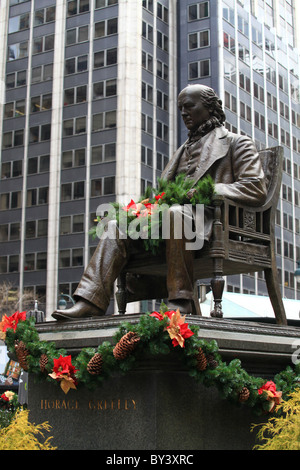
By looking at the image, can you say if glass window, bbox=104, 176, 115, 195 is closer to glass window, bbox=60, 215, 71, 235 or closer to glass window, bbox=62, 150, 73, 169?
glass window, bbox=60, 215, 71, 235

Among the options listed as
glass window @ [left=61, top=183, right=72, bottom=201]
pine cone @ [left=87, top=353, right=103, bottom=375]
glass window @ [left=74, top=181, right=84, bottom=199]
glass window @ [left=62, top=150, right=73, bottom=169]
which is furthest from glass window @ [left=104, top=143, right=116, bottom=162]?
pine cone @ [left=87, top=353, right=103, bottom=375]

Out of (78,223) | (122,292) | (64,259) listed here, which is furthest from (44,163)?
(122,292)

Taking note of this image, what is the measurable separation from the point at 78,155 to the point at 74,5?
1191 cm

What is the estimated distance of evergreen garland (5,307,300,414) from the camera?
525 centimetres

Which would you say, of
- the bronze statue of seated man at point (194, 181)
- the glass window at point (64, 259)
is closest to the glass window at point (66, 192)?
the glass window at point (64, 259)

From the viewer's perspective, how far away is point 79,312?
6363 mm

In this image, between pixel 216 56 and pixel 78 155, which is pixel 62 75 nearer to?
pixel 78 155

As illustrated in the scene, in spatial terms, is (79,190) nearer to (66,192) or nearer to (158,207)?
(66,192)

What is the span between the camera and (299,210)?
57750mm

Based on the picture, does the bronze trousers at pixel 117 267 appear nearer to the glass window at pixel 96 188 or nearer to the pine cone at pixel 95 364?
the pine cone at pixel 95 364

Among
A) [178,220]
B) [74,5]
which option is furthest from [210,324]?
[74,5]

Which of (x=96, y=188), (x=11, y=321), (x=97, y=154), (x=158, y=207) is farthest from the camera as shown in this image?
(x=97, y=154)

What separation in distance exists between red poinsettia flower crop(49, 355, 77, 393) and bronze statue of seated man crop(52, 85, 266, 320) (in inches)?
22.8

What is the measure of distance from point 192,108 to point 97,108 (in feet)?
138
